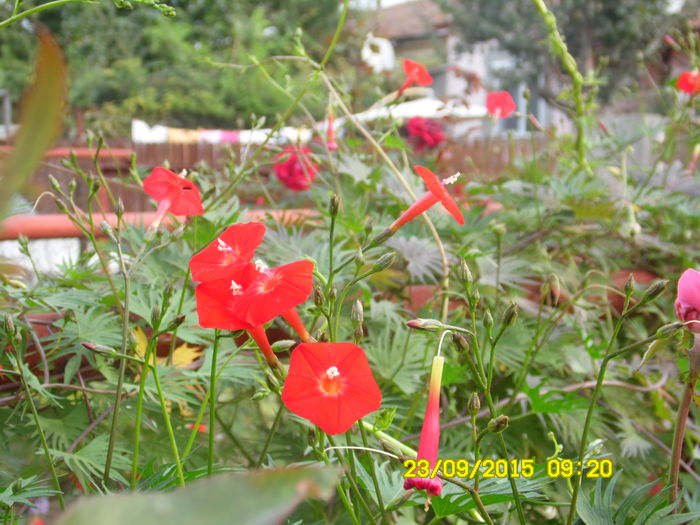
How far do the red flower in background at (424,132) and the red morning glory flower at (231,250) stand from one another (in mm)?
2071

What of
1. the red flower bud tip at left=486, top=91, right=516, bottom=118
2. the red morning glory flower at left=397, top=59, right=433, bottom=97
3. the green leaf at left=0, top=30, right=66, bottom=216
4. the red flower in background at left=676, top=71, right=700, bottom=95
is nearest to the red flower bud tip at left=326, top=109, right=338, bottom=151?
the red morning glory flower at left=397, top=59, right=433, bottom=97

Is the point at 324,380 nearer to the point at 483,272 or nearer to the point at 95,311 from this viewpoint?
the point at 95,311

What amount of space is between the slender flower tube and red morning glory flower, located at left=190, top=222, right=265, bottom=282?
0.54 ft

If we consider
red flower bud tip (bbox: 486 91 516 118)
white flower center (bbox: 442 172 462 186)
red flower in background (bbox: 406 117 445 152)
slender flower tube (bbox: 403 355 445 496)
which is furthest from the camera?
red flower in background (bbox: 406 117 445 152)

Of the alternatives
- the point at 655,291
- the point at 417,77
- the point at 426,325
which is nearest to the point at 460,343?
the point at 426,325

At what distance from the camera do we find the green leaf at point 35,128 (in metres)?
0.16

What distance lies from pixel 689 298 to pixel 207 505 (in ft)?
1.43

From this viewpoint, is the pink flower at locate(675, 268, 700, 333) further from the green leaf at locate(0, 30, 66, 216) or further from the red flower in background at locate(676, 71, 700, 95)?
the red flower in background at locate(676, 71, 700, 95)

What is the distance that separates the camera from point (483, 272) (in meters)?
1.11

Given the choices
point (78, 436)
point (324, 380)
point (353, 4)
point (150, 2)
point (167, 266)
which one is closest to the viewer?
point (324, 380)

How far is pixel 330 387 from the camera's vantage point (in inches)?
18.4

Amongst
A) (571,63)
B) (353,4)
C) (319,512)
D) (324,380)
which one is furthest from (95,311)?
(353,4)

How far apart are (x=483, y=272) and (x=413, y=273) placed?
151 millimetres

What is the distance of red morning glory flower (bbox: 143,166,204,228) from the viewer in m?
0.69
